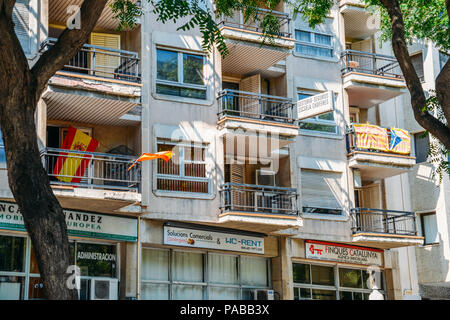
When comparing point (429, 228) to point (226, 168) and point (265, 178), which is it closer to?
point (265, 178)

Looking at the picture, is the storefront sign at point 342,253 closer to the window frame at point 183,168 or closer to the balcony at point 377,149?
the balcony at point 377,149

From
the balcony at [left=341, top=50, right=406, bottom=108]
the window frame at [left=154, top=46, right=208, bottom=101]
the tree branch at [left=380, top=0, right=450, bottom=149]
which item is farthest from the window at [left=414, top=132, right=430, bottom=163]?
the tree branch at [left=380, top=0, right=450, bottom=149]

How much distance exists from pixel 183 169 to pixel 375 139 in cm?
753

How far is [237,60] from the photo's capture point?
2419cm

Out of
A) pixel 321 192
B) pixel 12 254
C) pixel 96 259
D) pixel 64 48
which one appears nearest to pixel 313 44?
pixel 321 192

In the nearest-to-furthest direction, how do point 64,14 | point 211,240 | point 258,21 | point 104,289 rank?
point 104,289, point 64,14, point 211,240, point 258,21

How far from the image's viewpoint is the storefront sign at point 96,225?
1873 centimetres

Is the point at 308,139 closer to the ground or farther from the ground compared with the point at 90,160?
farther from the ground

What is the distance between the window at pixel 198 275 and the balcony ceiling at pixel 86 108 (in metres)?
4.00

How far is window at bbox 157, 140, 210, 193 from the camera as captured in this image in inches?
853

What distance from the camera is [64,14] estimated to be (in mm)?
21172
